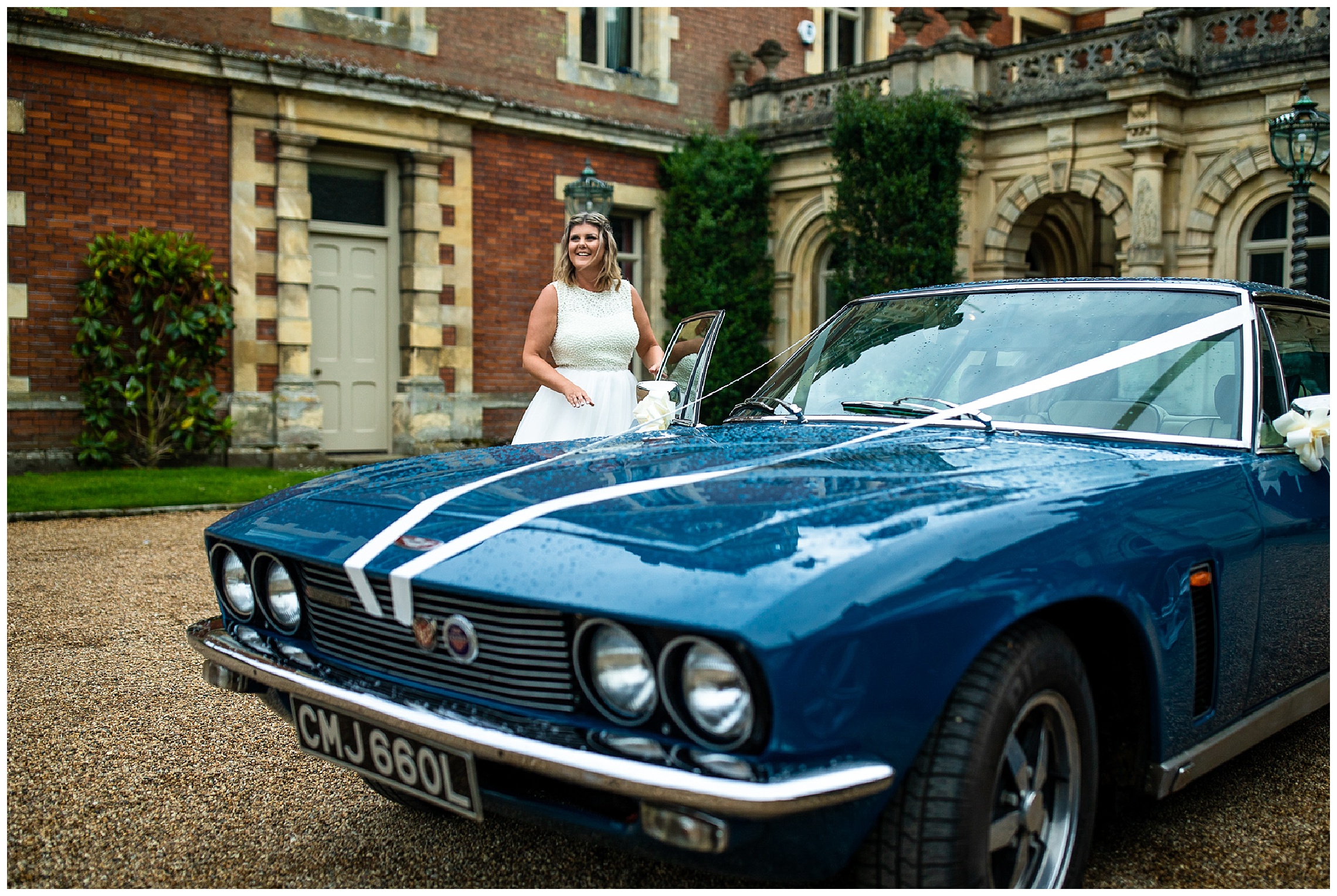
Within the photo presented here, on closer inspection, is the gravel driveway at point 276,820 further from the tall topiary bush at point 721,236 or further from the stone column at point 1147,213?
the tall topiary bush at point 721,236

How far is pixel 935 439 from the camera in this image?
10.2ft

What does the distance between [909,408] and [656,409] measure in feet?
3.40

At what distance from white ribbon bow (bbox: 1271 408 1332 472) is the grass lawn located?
23.7 feet

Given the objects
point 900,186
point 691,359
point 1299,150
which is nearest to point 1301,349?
point 691,359

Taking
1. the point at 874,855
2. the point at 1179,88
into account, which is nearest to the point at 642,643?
the point at 874,855

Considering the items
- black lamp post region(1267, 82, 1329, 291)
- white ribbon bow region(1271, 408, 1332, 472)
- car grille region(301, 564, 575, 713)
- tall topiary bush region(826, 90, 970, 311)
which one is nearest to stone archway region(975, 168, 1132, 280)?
tall topiary bush region(826, 90, 970, 311)

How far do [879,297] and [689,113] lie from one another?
13.6 metres

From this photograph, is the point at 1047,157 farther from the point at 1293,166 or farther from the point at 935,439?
the point at 935,439

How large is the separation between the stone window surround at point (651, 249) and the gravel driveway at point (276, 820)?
12.6 m

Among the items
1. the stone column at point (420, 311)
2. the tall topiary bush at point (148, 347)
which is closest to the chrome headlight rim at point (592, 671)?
the tall topiary bush at point (148, 347)

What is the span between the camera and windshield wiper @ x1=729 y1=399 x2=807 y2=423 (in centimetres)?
363

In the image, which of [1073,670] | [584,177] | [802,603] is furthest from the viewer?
[584,177]

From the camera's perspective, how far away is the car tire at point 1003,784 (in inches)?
80.9

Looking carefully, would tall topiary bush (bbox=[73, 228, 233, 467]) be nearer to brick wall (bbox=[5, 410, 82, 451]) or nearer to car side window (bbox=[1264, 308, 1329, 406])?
brick wall (bbox=[5, 410, 82, 451])
